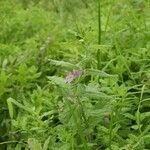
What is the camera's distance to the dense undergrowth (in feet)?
5.36

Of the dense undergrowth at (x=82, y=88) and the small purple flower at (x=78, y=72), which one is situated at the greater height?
the small purple flower at (x=78, y=72)

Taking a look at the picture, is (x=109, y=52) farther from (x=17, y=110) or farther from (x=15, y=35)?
(x=15, y=35)

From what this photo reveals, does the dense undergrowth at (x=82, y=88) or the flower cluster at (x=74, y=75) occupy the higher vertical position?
the flower cluster at (x=74, y=75)

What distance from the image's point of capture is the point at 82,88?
1.59 metres

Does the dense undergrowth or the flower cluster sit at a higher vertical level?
the flower cluster

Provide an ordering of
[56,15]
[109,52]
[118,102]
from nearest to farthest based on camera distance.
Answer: [118,102]
[109,52]
[56,15]

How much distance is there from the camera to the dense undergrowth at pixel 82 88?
1.63 metres

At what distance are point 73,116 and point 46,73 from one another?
0.95 meters

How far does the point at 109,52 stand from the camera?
2186 mm

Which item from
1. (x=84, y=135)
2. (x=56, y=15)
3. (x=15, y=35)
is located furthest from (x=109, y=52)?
(x=56, y=15)

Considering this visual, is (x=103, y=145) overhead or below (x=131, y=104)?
below

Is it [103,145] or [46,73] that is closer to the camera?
[103,145]

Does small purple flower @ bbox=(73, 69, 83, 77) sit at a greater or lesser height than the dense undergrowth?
greater

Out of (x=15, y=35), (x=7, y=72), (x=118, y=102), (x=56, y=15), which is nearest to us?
(x=118, y=102)
